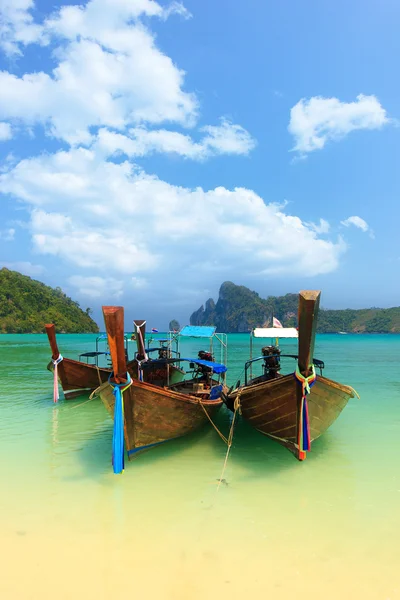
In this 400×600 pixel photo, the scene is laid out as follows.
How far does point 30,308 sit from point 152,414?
94469mm

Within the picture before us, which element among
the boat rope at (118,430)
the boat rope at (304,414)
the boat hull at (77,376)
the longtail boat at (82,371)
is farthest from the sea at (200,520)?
the boat hull at (77,376)

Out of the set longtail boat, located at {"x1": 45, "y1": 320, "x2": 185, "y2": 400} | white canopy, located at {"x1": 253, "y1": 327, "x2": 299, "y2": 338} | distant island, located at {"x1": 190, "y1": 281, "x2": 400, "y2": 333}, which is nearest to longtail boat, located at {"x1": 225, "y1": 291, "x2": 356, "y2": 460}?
white canopy, located at {"x1": 253, "y1": 327, "x2": 299, "y2": 338}

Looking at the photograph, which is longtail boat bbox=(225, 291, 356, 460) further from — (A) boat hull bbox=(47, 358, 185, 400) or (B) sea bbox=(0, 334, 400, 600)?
(A) boat hull bbox=(47, 358, 185, 400)

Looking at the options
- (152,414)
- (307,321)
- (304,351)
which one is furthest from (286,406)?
(152,414)

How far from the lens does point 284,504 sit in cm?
618

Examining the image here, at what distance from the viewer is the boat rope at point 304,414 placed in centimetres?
720

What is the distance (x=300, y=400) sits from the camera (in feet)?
24.2

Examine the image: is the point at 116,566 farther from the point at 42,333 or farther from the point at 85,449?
the point at 42,333

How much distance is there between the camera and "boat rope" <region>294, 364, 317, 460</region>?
283 inches

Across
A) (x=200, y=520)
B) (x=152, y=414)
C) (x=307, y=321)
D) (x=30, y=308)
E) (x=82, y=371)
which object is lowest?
(x=200, y=520)

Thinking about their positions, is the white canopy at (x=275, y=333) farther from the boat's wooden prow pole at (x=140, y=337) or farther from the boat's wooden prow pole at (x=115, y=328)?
the boat's wooden prow pole at (x=115, y=328)

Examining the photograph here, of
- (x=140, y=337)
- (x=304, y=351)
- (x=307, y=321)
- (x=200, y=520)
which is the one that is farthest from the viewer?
(x=140, y=337)

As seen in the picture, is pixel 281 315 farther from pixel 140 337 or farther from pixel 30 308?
pixel 140 337

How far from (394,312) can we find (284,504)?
14300 cm
